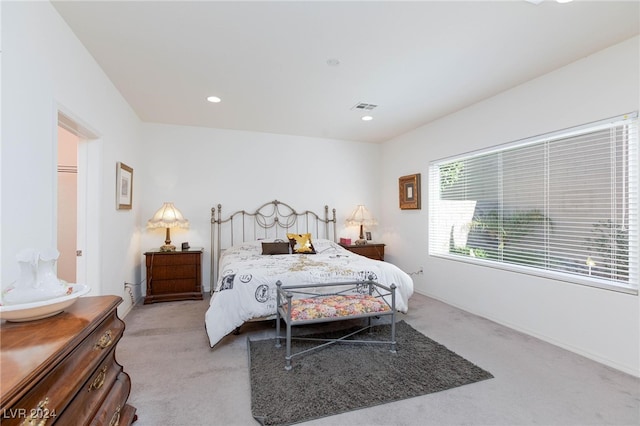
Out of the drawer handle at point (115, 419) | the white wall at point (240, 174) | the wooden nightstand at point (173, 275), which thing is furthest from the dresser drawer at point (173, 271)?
the drawer handle at point (115, 419)

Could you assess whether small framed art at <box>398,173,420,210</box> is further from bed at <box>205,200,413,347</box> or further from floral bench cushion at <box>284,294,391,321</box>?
floral bench cushion at <box>284,294,391,321</box>

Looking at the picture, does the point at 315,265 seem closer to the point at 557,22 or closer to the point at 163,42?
the point at 163,42

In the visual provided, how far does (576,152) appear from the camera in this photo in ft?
9.14

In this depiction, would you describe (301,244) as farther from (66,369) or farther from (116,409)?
(66,369)

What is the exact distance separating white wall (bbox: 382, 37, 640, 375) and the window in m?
0.12

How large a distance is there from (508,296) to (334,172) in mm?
3328

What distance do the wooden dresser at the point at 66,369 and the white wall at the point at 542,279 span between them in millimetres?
3549

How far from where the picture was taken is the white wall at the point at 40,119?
159cm

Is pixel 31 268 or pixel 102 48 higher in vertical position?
pixel 102 48

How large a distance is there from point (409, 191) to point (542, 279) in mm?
2345

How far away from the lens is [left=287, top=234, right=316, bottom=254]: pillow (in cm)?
438

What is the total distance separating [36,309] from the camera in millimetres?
1178

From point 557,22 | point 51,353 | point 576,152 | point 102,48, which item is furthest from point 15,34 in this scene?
point 576,152

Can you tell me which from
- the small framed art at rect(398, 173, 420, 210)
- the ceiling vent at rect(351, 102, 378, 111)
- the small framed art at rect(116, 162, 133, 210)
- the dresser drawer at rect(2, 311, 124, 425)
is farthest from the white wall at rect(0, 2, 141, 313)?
the small framed art at rect(398, 173, 420, 210)
